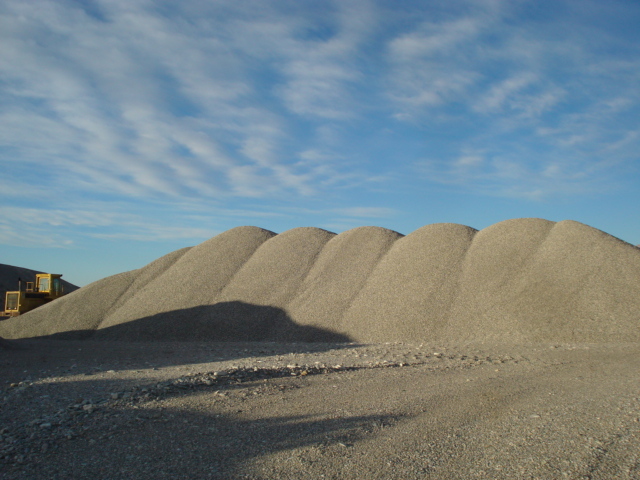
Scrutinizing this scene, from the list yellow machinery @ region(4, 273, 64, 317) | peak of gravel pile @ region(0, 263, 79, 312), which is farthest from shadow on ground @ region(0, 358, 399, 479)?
peak of gravel pile @ region(0, 263, 79, 312)

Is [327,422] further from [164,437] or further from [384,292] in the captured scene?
[384,292]

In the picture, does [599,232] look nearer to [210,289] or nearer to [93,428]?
[210,289]

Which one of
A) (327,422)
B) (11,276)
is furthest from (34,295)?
(11,276)

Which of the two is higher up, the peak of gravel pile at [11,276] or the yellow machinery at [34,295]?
the peak of gravel pile at [11,276]

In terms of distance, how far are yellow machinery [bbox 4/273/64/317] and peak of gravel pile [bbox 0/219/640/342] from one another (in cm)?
170

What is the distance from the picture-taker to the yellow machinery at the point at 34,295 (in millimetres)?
22062

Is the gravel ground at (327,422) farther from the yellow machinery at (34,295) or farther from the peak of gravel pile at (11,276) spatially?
the peak of gravel pile at (11,276)

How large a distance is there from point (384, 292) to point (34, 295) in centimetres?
1820

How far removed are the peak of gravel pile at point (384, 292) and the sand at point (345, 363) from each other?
0.09 meters

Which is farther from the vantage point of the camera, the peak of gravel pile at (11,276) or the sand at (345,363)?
the peak of gravel pile at (11,276)

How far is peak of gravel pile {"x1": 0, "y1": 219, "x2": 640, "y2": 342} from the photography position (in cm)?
1542

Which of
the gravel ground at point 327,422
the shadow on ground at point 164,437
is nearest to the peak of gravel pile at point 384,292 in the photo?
the gravel ground at point 327,422

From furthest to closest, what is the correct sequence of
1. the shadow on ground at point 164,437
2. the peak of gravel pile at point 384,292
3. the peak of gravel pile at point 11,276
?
the peak of gravel pile at point 11,276 → the peak of gravel pile at point 384,292 → the shadow on ground at point 164,437

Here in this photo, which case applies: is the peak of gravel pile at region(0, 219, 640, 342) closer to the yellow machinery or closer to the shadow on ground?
the yellow machinery
